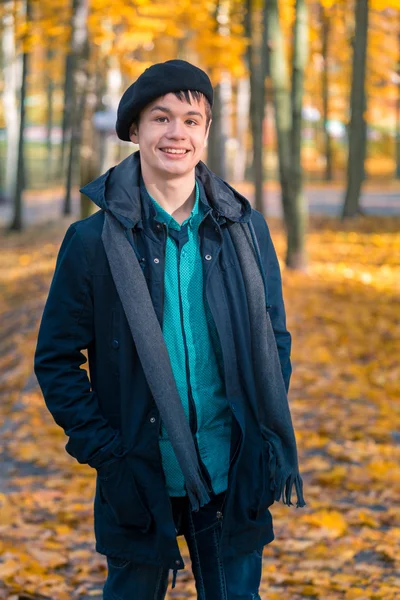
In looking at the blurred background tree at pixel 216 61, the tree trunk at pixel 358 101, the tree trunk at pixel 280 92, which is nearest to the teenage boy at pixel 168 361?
the blurred background tree at pixel 216 61

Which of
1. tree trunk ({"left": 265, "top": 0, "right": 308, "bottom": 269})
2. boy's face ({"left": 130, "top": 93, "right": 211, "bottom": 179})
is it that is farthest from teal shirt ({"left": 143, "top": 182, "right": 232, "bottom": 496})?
tree trunk ({"left": 265, "top": 0, "right": 308, "bottom": 269})

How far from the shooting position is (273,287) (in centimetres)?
294

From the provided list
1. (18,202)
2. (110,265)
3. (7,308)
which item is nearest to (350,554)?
(110,265)

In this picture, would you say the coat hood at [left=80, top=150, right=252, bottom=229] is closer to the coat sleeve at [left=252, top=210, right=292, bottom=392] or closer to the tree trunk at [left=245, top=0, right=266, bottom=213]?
the coat sleeve at [left=252, top=210, right=292, bottom=392]

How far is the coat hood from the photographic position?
8.96ft

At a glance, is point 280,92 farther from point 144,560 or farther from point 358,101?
point 144,560

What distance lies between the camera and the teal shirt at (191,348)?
2.76 meters

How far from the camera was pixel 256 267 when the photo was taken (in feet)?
9.23

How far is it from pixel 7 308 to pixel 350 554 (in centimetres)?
902

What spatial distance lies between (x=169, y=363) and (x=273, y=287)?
0.46 metres

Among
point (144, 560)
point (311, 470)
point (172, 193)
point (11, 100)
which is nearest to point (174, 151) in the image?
point (172, 193)

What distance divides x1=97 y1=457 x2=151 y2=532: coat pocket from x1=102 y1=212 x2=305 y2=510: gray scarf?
0.15m

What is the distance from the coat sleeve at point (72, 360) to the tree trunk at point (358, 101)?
15556mm

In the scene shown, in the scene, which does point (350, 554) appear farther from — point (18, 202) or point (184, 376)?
point (18, 202)
